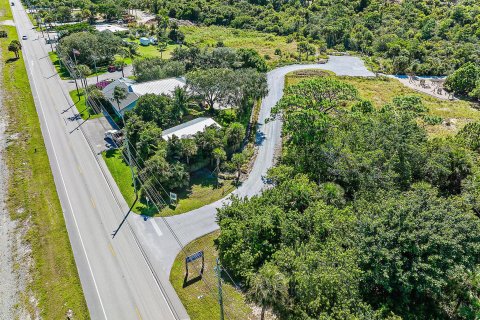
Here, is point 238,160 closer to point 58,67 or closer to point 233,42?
point 58,67

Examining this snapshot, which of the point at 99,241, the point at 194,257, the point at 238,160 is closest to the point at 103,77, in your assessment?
the point at 238,160

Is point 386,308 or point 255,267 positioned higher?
point 386,308

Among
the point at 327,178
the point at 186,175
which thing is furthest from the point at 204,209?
the point at 327,178

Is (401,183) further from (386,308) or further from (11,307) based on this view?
(11,307)

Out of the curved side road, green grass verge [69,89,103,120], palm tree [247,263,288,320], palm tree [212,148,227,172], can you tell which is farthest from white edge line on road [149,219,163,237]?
green grass verge [69,89,103,120]

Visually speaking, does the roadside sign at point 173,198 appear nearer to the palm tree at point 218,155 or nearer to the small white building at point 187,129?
the palm tree at point 218,155

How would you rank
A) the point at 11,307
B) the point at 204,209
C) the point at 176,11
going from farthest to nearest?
the point at 176,11, the point at 204,209, the point at 11,307

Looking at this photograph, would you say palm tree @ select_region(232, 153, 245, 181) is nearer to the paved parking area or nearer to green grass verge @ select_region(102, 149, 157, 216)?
green grass verge @ select_region(102, 149, 157, 216)
